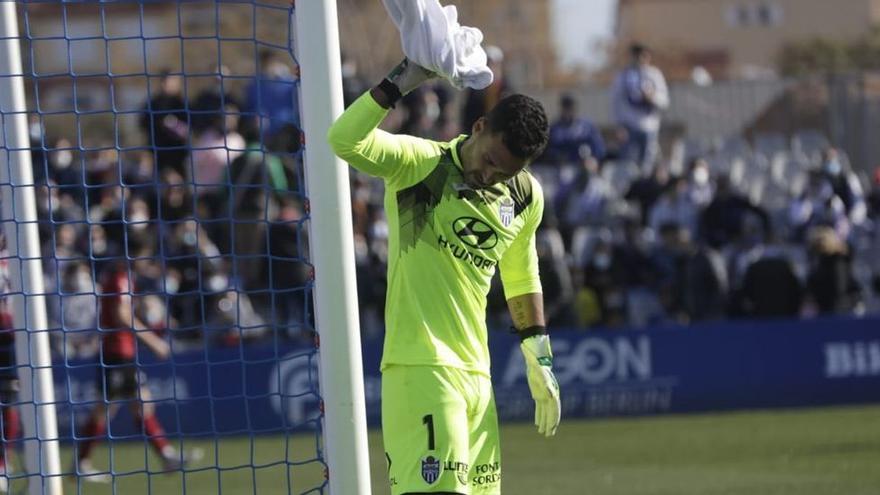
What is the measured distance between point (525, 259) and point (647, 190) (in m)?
12.8

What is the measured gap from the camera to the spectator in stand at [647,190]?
19.0m

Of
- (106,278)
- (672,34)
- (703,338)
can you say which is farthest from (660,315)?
(672,34)

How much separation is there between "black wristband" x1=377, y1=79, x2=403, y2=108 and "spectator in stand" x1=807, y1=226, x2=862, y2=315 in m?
12.3

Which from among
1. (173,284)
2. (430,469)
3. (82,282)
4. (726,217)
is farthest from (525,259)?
(726,217)

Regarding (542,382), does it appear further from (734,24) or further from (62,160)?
(734,24)

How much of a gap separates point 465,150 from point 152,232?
1101 cm

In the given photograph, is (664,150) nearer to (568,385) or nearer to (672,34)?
(568,385)

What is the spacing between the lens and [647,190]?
19078 mm

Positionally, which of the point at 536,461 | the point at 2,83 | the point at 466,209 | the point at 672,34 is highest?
the point at 672,34

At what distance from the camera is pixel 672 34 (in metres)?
72.6

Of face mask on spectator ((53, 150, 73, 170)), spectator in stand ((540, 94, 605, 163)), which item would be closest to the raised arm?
face mask on spectator ((53, 150, 73, 170))

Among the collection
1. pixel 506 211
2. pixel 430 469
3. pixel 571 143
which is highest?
pixel 571 143

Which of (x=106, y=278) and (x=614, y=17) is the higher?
(x=614, y=17)

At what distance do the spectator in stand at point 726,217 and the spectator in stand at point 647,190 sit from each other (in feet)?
2.51
